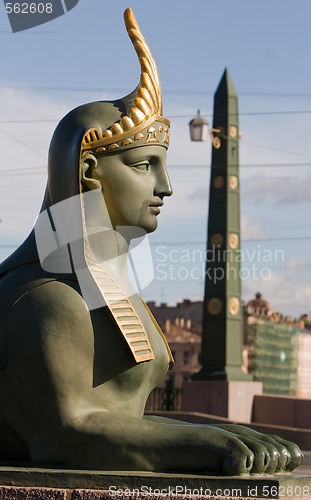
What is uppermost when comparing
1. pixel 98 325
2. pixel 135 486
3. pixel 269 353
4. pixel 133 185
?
pixel 269 353

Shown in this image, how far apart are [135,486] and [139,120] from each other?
1.57m

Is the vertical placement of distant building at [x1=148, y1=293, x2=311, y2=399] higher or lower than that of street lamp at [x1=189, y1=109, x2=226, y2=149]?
lower

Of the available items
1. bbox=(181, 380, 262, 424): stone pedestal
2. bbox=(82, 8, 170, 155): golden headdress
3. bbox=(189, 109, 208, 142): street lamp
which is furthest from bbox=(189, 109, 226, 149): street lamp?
bbox=(82, 8, 170, 155): golden headdress

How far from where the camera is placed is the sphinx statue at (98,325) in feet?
13.2

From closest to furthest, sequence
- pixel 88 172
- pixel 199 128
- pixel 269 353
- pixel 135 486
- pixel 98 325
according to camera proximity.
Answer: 1. pixel 135 486
2. pixel 98 325
3. pixel 88 172
4. pixel 199 128
5. pixel 269 353

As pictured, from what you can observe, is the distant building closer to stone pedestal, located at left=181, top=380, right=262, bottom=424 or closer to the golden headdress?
stone pedestal, located at left=181, top=380, right=262, bottom=424

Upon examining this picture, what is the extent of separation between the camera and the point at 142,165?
14.9 feet

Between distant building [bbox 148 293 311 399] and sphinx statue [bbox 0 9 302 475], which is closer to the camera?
sphinx statue [bbox 0 9 302 475]

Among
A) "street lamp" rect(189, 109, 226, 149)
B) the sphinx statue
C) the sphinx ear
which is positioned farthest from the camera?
"street lamp" rect(189, 109, 226, 149)

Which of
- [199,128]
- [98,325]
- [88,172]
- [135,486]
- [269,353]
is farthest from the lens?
[269,353]

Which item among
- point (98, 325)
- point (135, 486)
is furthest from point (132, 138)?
point (135, 486)

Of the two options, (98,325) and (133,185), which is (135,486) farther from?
(133,185)

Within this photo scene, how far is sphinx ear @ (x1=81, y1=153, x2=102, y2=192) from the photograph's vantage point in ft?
14.5

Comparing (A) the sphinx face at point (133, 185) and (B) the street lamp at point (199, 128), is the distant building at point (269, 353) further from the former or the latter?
(A) the sphinx face at point (133, 185)
